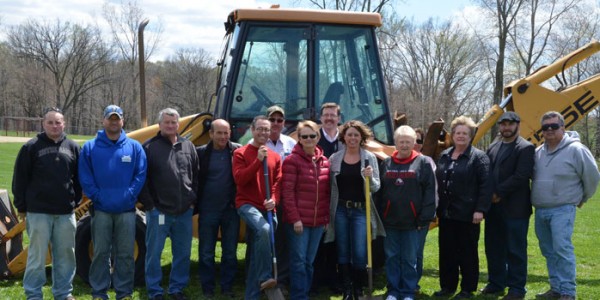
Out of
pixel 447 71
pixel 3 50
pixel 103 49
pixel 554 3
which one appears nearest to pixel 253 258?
pixel 554 3

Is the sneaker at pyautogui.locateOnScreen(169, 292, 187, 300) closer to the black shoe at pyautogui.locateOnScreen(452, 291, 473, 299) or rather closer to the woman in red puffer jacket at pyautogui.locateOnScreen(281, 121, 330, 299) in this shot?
the woman in red puffer jacket at pyautogui.locateOnScreen(281, 121, 330, 299)

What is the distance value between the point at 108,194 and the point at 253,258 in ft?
4.45

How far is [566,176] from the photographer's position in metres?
5.50

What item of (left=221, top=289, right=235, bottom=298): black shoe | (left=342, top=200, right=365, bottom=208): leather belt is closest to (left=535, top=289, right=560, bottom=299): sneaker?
(left=342, top=200, right=365, bottom=208): leather belt

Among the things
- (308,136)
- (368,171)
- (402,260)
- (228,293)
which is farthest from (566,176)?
(228,293)

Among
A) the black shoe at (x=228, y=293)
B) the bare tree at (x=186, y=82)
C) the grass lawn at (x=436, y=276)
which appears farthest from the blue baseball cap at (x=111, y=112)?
the bare tree at (x=186, y=82)

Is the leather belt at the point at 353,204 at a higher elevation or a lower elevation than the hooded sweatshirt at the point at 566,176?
lower

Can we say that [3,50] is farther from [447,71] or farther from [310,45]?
[310,45]

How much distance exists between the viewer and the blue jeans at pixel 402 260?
210 inches

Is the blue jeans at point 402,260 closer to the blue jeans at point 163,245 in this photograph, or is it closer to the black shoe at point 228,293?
the black shoe at point 228,293

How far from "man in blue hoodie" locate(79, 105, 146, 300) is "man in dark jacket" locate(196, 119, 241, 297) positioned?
0.58m

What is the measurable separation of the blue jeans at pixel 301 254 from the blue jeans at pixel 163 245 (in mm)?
953

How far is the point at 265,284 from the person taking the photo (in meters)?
5.12

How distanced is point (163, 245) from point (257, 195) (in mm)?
984
